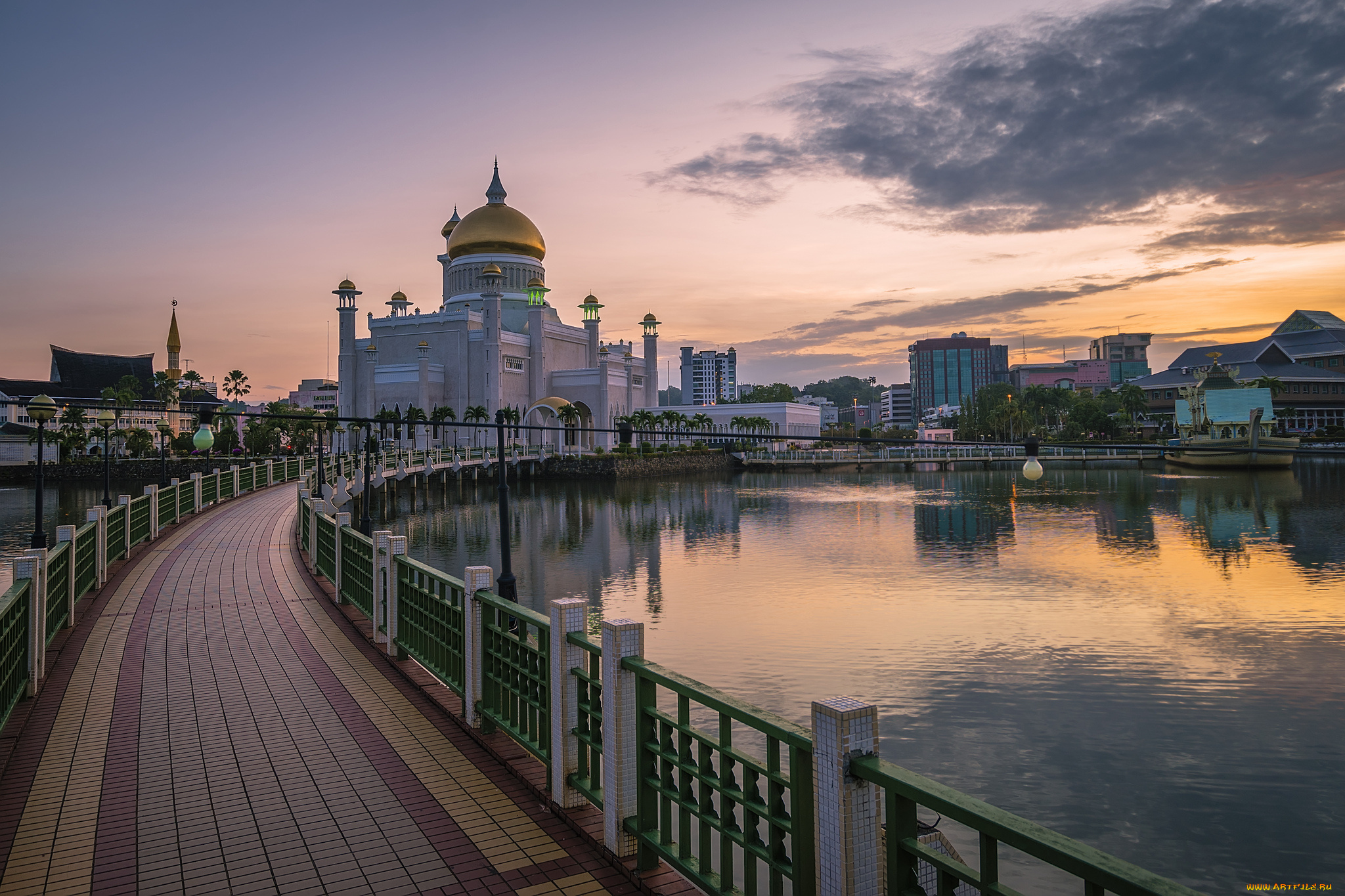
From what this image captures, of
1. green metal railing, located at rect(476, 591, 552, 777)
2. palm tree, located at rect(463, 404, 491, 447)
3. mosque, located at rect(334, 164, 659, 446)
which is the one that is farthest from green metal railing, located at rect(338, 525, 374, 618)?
mosque, located at rect(334, 164, 659, 446)

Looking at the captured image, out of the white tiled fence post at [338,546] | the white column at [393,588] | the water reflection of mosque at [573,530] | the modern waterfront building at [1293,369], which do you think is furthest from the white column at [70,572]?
the modern waterfront building at [1293,369]

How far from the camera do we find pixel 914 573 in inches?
852

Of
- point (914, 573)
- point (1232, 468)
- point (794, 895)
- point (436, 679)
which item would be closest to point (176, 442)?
point (914, 573)

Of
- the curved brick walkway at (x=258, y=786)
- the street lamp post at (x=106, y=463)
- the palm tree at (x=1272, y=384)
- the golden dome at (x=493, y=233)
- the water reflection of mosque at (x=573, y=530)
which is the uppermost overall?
the golden dome at (x=493, y=233)

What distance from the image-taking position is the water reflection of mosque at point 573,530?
21.6 m

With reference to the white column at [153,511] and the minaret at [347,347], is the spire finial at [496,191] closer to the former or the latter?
the minaret at [347,347]

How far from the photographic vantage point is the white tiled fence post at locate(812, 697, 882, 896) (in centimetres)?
312

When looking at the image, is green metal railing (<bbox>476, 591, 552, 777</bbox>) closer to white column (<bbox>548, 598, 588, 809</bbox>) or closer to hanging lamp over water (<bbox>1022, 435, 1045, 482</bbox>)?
white column (<bbox>548, 598, 588, 809</bbox>)

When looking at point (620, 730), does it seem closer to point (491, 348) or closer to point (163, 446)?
point (163, 446)

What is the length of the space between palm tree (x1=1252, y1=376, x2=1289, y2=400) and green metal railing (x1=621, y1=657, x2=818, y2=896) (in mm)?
87583

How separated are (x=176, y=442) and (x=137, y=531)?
55.3 metres

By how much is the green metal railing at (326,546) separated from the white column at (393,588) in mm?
3209

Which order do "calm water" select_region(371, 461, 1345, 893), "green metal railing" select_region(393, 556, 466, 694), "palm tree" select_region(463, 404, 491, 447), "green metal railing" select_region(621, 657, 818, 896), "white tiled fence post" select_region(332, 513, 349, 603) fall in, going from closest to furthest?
"green metal railing" select_region(621, 657, 818, 896)
"green metal railing" select_region(393, 556, 466, 694)
"calm water" select_region(371, 461, 1345, 893)
"white tiled fence post" select_region(332, 513, 349, 603)
"palm tree" select_region(463, 404, 491, 447)

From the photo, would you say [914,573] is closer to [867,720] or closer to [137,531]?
[137,531]
